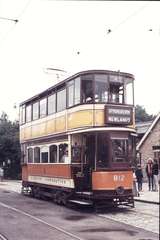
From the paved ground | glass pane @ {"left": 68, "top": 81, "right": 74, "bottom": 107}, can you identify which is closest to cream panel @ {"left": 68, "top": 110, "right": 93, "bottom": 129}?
glass pane @ {"left": 68, "top": 81, "right": 74, "bottom": 107}

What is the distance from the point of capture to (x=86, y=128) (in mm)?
18594

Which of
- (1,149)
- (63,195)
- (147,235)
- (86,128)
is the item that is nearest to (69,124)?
(86,128)

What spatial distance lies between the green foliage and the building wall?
19.0m

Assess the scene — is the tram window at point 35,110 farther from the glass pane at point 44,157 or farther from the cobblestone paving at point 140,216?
the cobblestone paving at point 140,216

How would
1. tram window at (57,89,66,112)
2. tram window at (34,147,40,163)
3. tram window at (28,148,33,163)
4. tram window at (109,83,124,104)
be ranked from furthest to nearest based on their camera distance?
tram window at (28,148,33,163), tram window at (34,147,40,163), tram window at (57,89,66,112), tram window at (109,83,124,104)

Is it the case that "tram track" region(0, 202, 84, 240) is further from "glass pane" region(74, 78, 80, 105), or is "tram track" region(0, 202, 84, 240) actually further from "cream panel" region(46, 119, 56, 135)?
"glass pane" region(74, 78, 80, 105)

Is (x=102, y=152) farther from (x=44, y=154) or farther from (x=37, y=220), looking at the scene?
(x=44, y=154)

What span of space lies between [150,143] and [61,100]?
728 inches

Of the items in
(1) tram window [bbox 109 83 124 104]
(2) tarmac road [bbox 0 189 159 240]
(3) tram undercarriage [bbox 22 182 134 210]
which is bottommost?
(2) tarmac road [bbox 0 189 159 240]

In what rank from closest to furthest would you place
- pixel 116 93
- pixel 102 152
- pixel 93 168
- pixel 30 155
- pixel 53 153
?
pixel 102 152, pixel 93 168, pixel 116 93, pixel 53 153, pixel 30 155

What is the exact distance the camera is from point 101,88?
62.2 ft

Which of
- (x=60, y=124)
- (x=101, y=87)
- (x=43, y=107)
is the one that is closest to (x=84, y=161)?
(x=60, y=124)

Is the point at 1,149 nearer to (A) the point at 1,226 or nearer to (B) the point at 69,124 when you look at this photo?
(B) the point at 69,124

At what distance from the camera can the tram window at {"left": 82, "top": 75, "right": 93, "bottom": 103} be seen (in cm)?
1895
